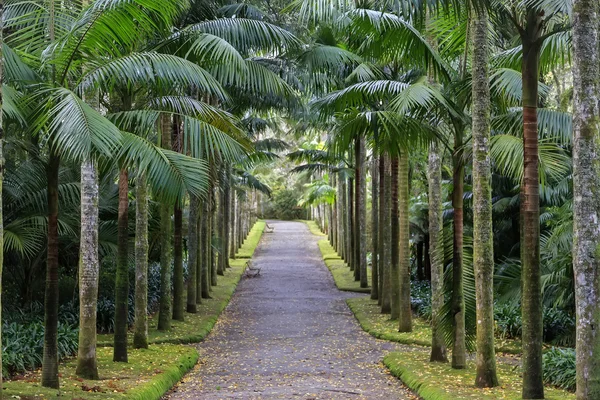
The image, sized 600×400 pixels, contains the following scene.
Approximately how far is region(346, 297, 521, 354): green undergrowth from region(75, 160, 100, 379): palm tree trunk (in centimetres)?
812

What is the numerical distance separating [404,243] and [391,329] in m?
2.60

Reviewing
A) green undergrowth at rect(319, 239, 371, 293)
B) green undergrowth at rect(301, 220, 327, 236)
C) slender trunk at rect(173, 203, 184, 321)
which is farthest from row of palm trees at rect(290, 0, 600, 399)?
green undergrowth at rect(301, 220, 327, 236)

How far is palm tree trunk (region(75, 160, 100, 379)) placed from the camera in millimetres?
10953

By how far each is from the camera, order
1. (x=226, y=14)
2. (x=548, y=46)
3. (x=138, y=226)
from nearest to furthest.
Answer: (x=548, y=46), (x=138, y=226), (x=226, y=14)

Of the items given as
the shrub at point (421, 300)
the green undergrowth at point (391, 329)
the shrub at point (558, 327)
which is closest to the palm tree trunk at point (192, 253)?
the green undergrowth at point (391, 329)

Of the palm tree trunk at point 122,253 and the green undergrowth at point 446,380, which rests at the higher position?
the palm tree trunk at point 122,253

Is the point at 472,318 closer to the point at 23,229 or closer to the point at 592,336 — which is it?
the point at 592,336

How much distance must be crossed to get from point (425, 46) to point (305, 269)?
2458cm

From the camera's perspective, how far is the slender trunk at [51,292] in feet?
32.7

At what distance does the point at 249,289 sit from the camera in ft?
94.9

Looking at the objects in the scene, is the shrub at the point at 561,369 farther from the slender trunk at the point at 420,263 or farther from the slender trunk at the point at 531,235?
the slender trunk at the point at 420,263

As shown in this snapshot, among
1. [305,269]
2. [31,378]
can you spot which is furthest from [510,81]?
[305,269]

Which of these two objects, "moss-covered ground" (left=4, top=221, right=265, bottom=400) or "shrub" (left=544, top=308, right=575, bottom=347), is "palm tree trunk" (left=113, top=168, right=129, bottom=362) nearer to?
"moss-covered ground" (left=4, top=221, right=265, bottom=400)

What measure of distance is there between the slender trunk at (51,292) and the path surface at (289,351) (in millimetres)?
2244
